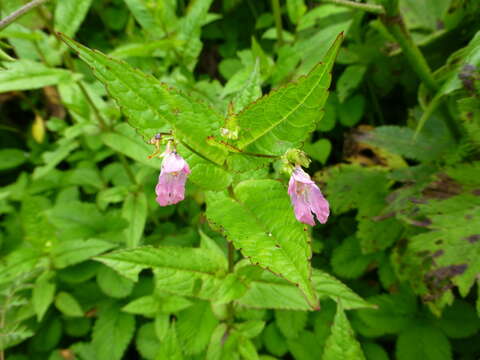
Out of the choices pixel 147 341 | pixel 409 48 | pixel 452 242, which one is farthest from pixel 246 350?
pixel 409 48

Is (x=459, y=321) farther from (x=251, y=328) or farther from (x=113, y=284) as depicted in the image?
(x=113, y=284)

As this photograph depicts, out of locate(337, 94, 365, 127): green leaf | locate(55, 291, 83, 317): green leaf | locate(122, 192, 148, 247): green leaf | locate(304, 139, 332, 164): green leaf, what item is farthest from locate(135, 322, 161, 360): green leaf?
locate(337, 94, 365, 127): green leaf

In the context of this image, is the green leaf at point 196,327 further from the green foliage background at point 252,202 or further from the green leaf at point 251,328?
the green leaf at point 251,328

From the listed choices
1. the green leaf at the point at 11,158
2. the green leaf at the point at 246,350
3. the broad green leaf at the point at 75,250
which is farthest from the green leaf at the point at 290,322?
the green leaf at the point at 11,158

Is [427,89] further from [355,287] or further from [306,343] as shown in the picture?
[306,343]

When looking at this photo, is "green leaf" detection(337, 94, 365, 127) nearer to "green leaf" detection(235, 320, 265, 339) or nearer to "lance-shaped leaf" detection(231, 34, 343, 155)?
"green leaf" detection(235, 320, 265, 339)

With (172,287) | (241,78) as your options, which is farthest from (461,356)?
(241,78)
